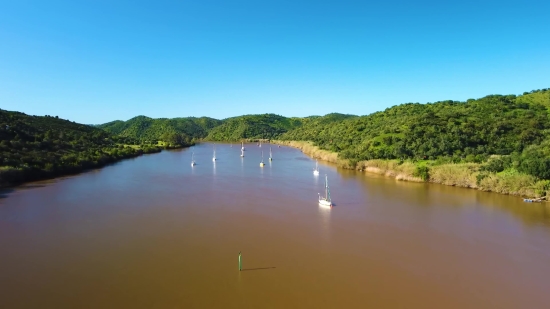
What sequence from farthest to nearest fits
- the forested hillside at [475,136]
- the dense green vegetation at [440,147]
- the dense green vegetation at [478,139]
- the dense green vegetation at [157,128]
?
the dense green vegetation at [157,128] < the forested hillside at [475,136] < the dense green vegetation at [478,139] < the dense green vegetation at [440,147]

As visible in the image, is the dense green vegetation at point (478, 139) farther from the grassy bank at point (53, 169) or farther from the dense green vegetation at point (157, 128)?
the dense green vegetation at point (157, 128)

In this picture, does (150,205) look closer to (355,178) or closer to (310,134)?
(355,178)

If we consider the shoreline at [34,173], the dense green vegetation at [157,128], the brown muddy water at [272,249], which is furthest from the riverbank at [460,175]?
the dense green vegetation at [157,128]

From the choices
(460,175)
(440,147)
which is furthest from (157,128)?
(460,175)

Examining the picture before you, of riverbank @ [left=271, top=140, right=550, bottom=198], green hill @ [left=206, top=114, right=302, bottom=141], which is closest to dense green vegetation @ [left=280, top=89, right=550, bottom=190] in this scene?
riverbank @ [left=271, top=140, right=550, bottom=198]

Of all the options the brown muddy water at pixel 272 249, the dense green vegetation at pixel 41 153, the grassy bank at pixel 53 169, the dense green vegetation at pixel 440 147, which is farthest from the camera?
the dense green vegetation at pixel 41 153
